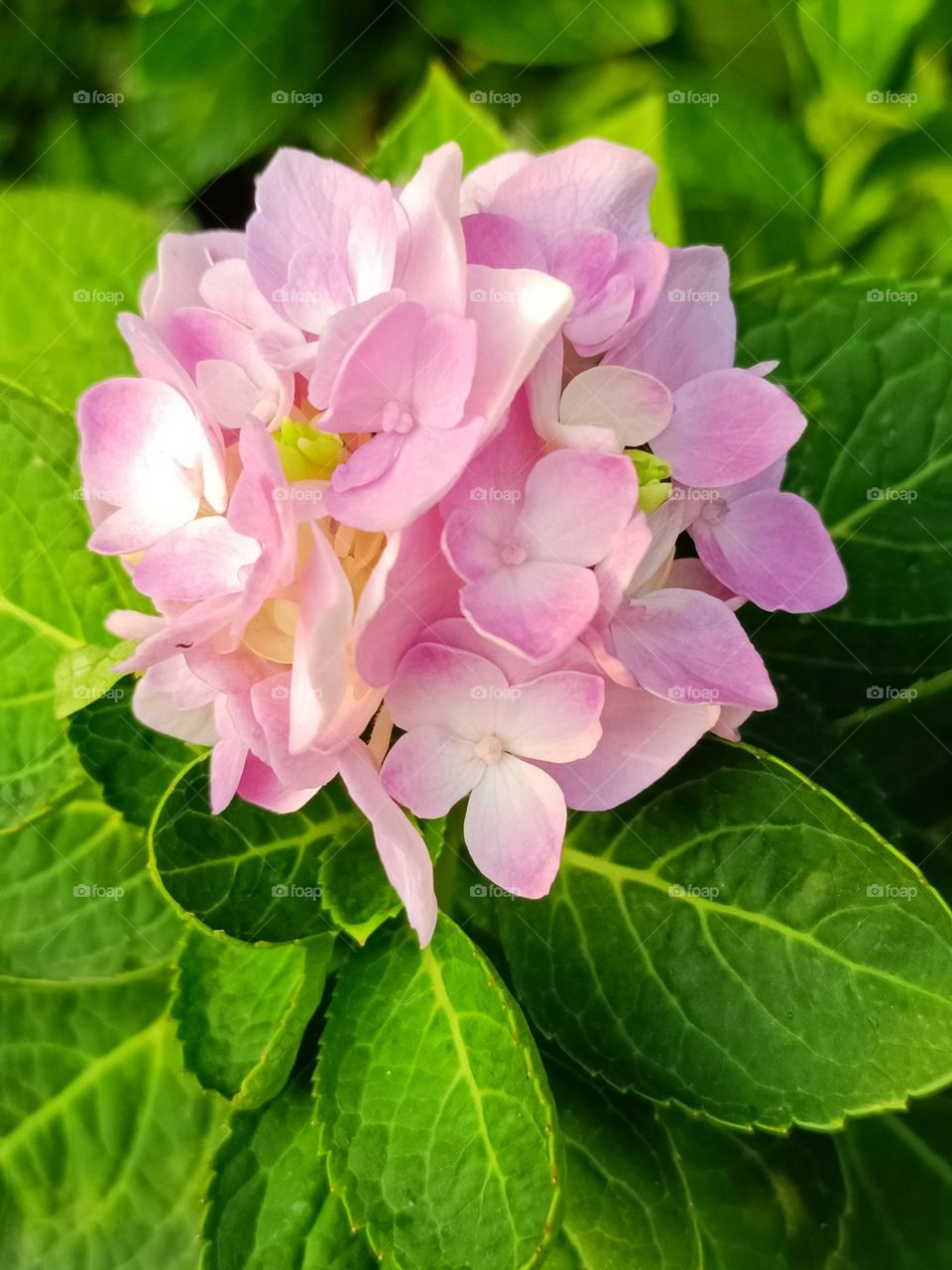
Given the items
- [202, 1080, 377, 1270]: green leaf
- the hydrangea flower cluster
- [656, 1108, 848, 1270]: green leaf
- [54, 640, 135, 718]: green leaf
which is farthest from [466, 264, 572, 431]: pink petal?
[656, 1108, 848, 1270]: green leaf

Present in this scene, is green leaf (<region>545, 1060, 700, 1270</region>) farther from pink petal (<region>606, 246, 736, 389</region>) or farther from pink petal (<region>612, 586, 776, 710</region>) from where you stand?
pink petal (<region>606, 246, 736, 389</region>)

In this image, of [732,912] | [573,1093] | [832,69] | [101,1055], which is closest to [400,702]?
[732,912]

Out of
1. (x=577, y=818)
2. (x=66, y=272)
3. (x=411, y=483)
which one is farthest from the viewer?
(x=66, y=272)

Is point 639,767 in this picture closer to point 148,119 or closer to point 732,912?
point 732,912

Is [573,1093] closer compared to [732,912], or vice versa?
[732,912]

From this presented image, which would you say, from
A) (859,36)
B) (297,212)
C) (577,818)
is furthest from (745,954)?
(859,36)

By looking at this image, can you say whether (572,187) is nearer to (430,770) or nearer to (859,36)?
(430,770)

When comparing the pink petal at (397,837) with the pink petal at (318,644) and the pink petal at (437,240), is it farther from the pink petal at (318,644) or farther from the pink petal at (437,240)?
the pink petal at (437,240)
